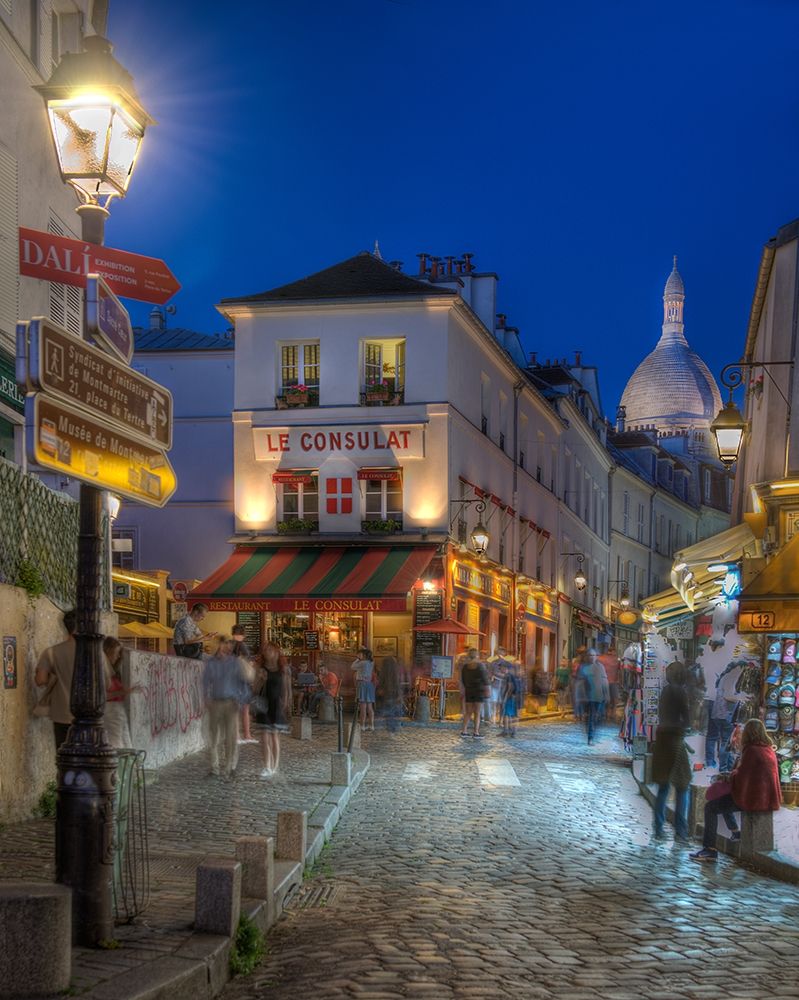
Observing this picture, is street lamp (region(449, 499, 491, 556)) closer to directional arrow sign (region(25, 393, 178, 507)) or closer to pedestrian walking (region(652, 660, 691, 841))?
pedestrian walking (region(652, 660, 691, 841))

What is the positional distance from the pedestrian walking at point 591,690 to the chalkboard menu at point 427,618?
17.0ft

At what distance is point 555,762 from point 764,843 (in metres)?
8.95

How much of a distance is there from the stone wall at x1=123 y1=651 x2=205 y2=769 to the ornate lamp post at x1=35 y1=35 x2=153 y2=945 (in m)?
7.01

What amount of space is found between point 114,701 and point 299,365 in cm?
2175

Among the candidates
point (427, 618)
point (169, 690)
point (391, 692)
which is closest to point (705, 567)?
point (391, 692)

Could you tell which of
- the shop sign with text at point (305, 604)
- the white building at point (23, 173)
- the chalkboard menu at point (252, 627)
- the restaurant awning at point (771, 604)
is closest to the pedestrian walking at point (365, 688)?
the shop sign with text at point (305, 604)

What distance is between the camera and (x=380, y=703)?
1133 inches

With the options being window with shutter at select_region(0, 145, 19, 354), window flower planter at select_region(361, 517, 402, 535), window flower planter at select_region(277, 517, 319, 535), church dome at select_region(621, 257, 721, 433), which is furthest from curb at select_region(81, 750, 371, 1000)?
church dome at select_region(621, 257, 721, 433)

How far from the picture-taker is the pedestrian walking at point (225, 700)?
1427cm

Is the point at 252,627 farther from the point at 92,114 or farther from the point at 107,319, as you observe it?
the point at 92,114

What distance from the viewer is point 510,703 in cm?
2511

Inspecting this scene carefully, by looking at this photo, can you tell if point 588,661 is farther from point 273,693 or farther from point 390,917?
point 390,917

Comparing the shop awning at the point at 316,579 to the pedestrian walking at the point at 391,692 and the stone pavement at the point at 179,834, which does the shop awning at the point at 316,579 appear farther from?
the stone pavement at the point at 179,834

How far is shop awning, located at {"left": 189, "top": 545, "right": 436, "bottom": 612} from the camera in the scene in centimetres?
2859
